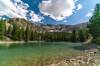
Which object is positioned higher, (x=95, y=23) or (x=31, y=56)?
(x=95, y=23)

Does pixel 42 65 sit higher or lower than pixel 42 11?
lower

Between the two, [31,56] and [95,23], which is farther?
[95,23]

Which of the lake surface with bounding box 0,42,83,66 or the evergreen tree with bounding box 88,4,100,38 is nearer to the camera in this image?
the lake surface with bounding box 0,42,83,66

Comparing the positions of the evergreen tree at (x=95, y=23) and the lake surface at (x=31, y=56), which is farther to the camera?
the evergreen tree at (x=95, y=23)

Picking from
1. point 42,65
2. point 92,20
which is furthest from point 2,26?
point 42,65

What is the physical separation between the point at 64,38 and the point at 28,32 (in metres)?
11.2

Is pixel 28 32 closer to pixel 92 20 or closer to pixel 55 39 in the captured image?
pixel 55 39

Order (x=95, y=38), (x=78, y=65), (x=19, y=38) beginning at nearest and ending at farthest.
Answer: (x=78, y=65) → (x=95, y=38) → (x=19, y=38)

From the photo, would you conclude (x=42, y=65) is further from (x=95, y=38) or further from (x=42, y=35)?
(x=42, y=35)

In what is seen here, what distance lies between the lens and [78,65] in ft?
52.3

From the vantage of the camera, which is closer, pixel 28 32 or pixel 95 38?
pixel 95 38

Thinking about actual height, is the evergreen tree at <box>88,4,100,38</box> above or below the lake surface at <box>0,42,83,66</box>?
above

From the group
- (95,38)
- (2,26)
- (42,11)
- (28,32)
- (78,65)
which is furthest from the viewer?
(28,32)

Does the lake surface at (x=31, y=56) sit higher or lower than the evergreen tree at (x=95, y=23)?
lower
